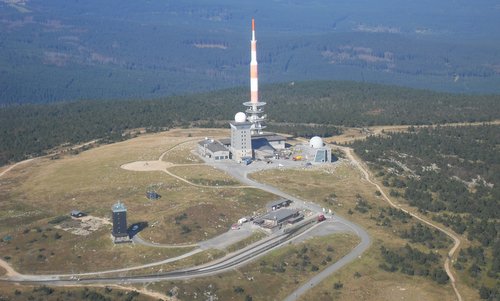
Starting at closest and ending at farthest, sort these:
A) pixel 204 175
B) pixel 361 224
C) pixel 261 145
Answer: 1. pixel 361 224
2. pixel 204 175
3. pixel 261 145

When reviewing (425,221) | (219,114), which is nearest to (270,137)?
(425,221)

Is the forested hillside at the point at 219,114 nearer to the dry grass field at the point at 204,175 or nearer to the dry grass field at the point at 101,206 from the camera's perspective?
the dry grass field at the point at 101,206

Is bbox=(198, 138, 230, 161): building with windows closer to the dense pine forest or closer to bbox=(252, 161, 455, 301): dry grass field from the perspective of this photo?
bbox=(252, 161, 455, 301): dry grass field

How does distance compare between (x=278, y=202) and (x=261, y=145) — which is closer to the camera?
(x=278, y=202)

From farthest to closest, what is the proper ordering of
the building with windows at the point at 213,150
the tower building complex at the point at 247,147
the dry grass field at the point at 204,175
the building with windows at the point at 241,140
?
the building with windows at the point at 213,150
the tower building complex at the point at 247,147
the building with windows at the point at 241,140
the dry grass field at the point at 204,175

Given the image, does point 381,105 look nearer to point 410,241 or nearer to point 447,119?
point 447,119

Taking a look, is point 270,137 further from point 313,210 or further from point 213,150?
point 313,210

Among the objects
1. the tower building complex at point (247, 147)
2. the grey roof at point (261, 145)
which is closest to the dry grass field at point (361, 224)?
the tower building complex at point (247, 147)
